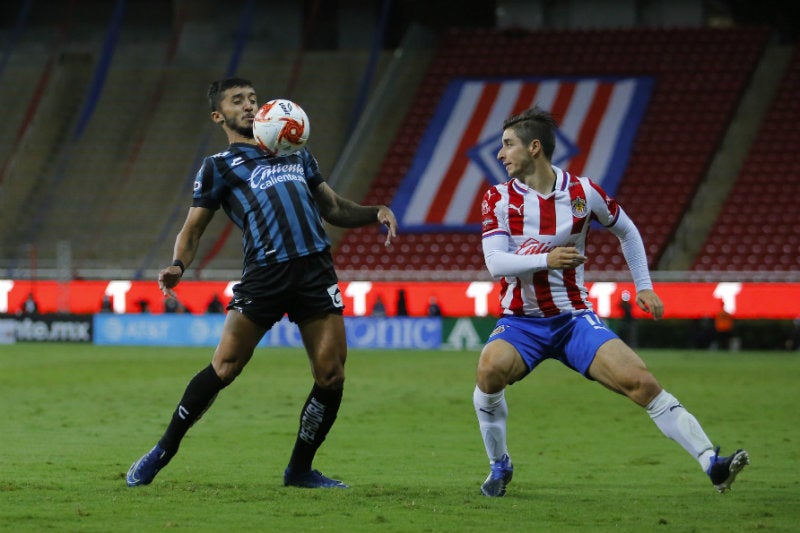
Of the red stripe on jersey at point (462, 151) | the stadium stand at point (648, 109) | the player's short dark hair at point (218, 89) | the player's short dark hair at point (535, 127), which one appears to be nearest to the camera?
the player's short dark hair at point (535, 127)

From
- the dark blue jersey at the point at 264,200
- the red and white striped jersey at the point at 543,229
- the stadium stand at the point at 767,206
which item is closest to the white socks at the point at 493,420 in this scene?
the red and white striped jersey at the point at 543,229

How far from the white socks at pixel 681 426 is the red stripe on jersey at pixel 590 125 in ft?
91.2

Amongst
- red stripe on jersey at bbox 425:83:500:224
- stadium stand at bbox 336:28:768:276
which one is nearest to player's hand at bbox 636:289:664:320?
stadium stand at bbox 336:28:768:276

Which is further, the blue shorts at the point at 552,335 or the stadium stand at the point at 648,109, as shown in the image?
the stadium stand at the point at 648,109

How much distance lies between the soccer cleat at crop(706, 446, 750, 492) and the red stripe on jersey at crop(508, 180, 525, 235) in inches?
68.4

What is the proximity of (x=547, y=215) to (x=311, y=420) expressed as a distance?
1.92m

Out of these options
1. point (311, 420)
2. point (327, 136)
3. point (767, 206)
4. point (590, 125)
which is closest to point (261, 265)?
point (311, 420)

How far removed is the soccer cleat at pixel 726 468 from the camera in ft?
23.8

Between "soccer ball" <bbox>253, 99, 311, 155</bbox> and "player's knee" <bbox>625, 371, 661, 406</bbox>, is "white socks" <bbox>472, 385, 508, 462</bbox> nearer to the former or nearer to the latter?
Answer: "player's knee" <bbox>625, 371, 661, 406</bbox>

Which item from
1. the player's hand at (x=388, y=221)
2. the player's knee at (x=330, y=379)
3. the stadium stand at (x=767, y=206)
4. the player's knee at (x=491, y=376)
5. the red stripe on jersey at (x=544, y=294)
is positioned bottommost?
the player's knee at (x=330, y=379)

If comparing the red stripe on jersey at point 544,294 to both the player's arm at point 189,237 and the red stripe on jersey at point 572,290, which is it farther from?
the player's arm at point 189,237

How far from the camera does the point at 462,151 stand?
37094mm

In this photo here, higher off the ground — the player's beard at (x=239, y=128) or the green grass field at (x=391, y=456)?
the player's beard at (x=239, y=128)

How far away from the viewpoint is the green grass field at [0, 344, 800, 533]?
23.6 ft
